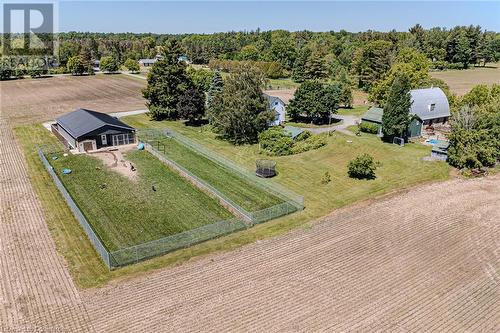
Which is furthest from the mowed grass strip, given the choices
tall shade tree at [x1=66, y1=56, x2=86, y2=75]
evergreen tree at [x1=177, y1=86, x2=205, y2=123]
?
tall shade tree at [x1=66, y1=56, x2=86, y2=75]

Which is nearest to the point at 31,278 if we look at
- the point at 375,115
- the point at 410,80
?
the point at 375,115

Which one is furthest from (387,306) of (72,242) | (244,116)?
(244,116)

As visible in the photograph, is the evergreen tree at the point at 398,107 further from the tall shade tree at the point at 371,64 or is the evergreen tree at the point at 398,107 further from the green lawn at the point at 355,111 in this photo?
the tall shade tree at the point at 371,64

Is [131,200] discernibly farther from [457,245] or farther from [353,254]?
[457,245]

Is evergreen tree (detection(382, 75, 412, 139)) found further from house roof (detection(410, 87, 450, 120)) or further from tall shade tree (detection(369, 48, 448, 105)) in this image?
tall shade tree (detection(369, 48, 448, 105))

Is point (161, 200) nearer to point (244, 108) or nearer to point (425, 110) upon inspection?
point (244, 108)

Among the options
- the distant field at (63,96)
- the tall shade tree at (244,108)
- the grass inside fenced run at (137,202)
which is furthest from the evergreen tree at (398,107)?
the distant field at (63,96)
